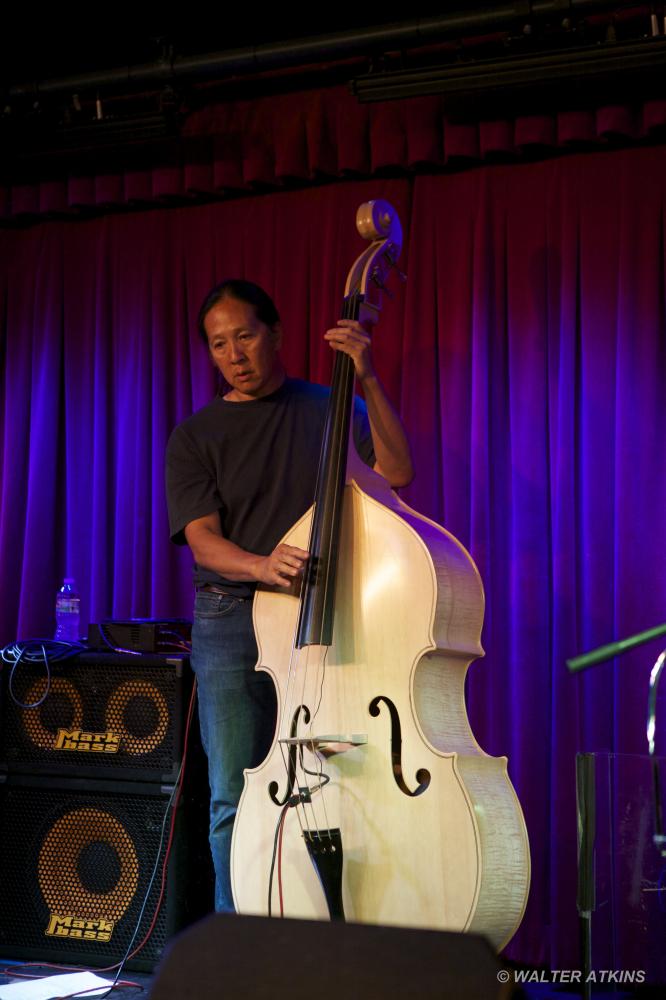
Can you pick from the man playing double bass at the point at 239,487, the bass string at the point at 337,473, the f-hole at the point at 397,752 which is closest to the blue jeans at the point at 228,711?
the man playing double bass at the point at 239,487

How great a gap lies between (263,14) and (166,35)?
→ 1.13 feet

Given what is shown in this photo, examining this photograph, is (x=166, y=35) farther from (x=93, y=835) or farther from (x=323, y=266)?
(x=93, y=835)

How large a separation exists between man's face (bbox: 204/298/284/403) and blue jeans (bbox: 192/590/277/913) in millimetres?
590

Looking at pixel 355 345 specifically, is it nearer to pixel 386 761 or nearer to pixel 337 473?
pixel 337 473

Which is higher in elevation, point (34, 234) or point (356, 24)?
point (356, 24)

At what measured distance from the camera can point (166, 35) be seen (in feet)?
12.3

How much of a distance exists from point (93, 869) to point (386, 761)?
139 centimetres

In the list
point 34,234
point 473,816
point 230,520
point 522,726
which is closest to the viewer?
point 473,816

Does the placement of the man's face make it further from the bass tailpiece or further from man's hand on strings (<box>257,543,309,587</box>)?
the bass tailpiece

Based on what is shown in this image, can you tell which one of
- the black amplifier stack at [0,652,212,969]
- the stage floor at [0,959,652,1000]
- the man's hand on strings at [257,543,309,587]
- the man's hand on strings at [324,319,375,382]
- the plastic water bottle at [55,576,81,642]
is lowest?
the stage floor at [0,959,652,1000]

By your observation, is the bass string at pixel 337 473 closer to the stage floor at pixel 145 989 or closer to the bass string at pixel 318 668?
the bass string at pixel 318 668

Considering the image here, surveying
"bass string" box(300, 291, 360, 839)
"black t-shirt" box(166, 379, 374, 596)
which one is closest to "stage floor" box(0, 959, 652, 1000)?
"bass string" box(300, 291, 360, 839)

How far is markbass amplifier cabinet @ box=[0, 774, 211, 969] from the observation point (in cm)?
299

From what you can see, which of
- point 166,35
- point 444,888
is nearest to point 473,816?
point 444,888
